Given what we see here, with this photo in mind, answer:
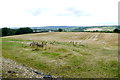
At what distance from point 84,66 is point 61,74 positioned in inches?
148

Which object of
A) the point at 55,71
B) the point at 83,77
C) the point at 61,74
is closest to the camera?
the point at 83,77

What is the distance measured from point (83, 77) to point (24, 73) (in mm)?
6184

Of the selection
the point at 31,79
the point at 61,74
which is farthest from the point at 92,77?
→ the point at 31,79

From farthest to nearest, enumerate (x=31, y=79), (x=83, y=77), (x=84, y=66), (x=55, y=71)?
1. (x=84, y=66)
2. (x=55, y=71)
3. (x=83, y=77)
4. (x=31, y=79)

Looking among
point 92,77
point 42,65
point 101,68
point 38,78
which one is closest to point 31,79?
point 38,78

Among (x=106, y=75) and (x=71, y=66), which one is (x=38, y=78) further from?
(x=106, y=75)

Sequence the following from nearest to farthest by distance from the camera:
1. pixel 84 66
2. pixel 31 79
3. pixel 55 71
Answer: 1. pixel 31 79
2. pixel 55 71
3. pixel 84 66

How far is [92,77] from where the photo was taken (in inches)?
432

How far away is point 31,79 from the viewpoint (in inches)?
404

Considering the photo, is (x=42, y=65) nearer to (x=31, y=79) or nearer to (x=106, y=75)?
(x=31, y=79)

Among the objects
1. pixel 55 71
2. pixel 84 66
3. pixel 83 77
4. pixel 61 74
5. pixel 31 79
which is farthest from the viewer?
pixel 84 66

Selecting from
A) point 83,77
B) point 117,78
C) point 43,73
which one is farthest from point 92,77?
point 43,73

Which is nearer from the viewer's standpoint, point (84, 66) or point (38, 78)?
point (38, 78)

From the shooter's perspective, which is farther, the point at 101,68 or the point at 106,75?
the point at 101,68
